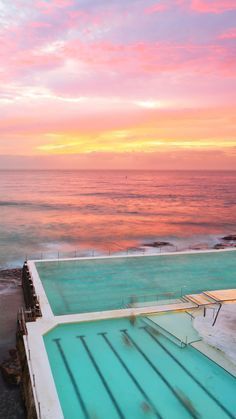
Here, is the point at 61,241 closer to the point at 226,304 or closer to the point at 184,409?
the point at 226,304

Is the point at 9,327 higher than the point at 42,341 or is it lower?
lower

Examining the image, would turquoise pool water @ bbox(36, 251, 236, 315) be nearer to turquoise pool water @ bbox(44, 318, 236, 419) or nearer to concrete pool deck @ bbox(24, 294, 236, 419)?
concrete pool deck @ bbox(24, 294, 236, 419)

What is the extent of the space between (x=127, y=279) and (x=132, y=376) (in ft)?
22.7

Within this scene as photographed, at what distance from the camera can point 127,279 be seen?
15414mm

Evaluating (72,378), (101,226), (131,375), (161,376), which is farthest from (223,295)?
(101,226)

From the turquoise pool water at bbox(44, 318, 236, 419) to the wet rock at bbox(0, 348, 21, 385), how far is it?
3042 mm

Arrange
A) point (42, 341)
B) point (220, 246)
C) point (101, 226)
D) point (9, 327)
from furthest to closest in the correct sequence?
point (101, 226), point (220, 246), point (9, 327), point (42, 341)

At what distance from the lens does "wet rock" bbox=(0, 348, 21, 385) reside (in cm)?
1219

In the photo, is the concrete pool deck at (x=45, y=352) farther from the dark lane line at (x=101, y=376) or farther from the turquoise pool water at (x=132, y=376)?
the dark lane line at (x=101, y=376)

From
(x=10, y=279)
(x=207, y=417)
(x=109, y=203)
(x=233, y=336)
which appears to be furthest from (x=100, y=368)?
(x=109, y=203)

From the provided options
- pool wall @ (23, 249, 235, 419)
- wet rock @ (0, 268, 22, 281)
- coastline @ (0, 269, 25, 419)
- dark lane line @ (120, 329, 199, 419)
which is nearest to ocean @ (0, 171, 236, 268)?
wet rock @ (0, 268, 22, 281)

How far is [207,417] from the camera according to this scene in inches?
283

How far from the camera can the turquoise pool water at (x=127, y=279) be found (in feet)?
43.2

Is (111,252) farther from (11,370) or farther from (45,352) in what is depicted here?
(45,352)
